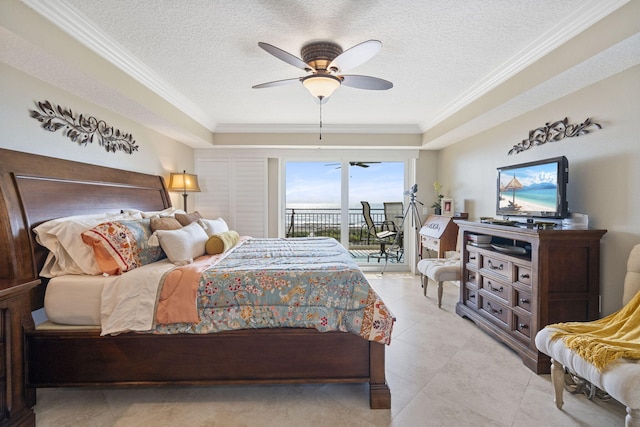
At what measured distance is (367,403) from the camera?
6.43 ft

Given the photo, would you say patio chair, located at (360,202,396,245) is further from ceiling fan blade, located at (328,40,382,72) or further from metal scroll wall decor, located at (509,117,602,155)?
ceiling fan blade, located at (328,40,382,72)

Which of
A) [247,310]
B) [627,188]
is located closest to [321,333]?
[247,310]

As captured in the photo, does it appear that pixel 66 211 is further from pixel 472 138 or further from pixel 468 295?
pixel 472 138

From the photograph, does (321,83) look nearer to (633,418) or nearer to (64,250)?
(64,250)

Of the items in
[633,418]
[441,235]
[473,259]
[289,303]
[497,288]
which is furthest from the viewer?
[441,235]

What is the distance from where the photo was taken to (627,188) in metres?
2.19

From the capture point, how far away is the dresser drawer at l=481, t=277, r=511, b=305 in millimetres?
2709

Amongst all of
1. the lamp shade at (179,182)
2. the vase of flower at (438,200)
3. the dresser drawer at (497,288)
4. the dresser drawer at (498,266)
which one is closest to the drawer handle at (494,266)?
the dresser drawer at (498,266)

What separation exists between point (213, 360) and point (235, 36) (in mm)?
2311

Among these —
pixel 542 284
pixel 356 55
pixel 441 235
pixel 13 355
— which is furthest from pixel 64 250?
pixel 441 235

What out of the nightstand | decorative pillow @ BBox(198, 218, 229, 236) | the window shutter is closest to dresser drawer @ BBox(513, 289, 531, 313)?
decorative pillow @ BBox(198, 218, 229, 236)

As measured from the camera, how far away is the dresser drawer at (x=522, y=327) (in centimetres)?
244

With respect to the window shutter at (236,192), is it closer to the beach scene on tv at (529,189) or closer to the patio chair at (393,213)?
the patio chair at (393,213)

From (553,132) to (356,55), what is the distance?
209 cm
